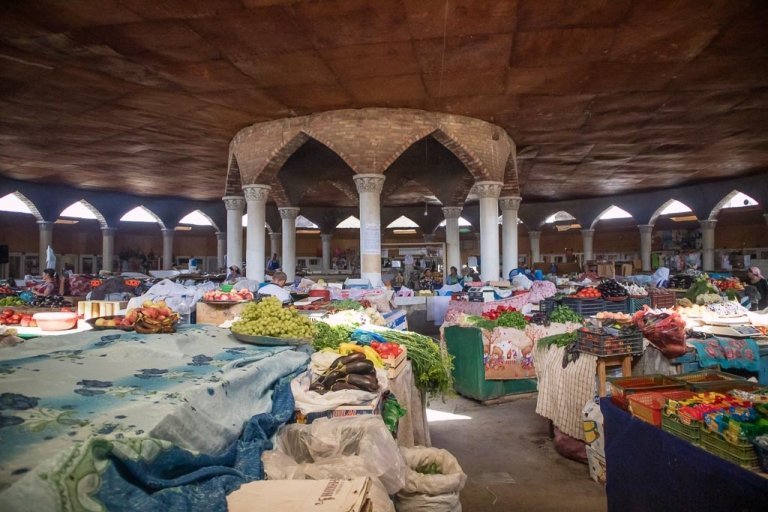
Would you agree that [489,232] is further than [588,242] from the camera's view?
No

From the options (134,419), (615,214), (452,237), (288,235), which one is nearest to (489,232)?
(452,237)

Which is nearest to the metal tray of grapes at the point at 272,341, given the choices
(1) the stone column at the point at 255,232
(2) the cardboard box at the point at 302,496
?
(2) the cardboard box at the point at 302,496

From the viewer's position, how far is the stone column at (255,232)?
1262 cm

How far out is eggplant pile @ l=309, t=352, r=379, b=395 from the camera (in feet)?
11.3

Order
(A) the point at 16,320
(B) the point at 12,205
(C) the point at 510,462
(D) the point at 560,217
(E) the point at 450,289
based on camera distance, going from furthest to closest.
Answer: (D) the point at 560,217
(B) the point at 12,205
(E) the point at 450,289
(A) the point at 16,320
(C) the point at 510,462

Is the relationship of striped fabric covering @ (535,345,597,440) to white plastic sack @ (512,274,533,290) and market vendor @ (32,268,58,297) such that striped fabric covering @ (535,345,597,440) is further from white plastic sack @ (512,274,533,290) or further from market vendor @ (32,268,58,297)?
market vendor @ (32,268,58,297)

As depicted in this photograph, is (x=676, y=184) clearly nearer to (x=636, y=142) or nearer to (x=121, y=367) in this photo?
(x=636, y=142)

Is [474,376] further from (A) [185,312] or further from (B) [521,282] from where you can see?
(B) [521,282]

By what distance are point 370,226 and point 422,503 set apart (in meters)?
9.18

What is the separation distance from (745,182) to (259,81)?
21.0m

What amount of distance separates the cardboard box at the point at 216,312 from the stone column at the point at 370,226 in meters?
5.21

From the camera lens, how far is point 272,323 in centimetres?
434

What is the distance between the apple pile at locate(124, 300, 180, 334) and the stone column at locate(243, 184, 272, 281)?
8.12 meters

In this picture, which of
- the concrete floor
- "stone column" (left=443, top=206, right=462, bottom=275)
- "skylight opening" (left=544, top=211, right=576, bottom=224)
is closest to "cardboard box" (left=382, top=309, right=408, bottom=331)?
the concrete floor
